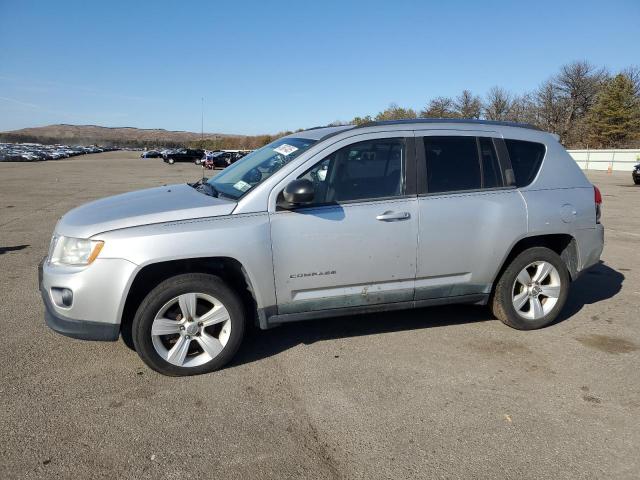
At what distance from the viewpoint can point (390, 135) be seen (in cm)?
409

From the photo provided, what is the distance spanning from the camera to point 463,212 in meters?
4.11

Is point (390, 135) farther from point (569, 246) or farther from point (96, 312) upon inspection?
point (96, 312)

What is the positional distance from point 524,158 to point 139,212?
338 centimetres

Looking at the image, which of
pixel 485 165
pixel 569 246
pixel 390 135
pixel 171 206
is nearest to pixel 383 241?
pixel 390 135

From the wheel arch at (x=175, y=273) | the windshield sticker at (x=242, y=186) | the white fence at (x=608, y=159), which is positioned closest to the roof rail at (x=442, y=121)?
the windshield sticker at (x=242, y=186)

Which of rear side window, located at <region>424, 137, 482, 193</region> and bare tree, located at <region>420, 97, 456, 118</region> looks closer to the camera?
rear side window, located at <region>424, 137, 482, 193</region>

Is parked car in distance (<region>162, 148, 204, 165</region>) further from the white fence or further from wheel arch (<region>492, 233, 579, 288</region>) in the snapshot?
wheel arch (<region>492, 233, 579, 288</region>)

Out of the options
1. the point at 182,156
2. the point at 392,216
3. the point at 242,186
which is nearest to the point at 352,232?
the point at 392,216

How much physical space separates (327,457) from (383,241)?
1728 mm

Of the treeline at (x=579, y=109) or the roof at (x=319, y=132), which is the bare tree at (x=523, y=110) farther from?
the roof at (x=319, y=132)

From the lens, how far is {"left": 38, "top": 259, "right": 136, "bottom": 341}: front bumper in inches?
132

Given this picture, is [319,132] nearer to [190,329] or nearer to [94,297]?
[190,329]

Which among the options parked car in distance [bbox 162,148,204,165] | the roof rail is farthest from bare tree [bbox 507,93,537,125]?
the roof rail

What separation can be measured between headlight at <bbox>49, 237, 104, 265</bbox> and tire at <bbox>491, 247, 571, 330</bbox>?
3.38 m
